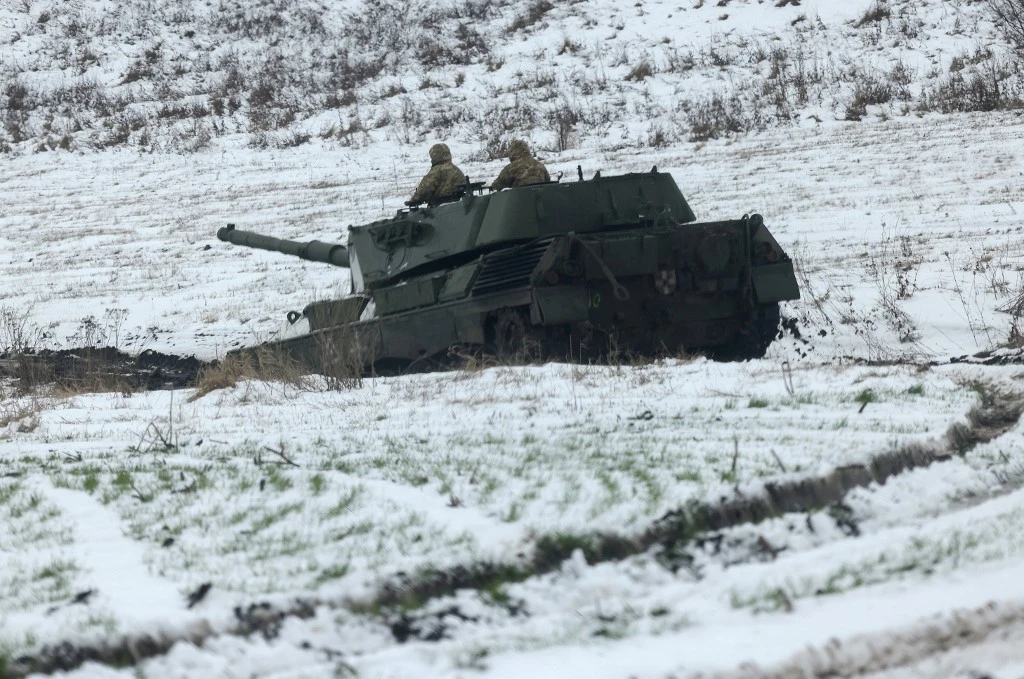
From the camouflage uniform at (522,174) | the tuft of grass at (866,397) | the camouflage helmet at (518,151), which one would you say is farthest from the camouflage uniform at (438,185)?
the tuft of grass at (866,397)

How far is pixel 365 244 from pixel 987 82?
14811 millimetres

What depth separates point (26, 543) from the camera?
4.38 m

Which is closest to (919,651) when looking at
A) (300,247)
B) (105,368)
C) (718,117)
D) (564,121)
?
(105,368)

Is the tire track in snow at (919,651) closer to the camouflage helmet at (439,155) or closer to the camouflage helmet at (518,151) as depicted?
the camouflage helmet at (518,151)

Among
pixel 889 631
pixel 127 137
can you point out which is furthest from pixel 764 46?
pixel 889 631

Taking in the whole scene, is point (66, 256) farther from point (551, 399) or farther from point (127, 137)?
point (551, 399)

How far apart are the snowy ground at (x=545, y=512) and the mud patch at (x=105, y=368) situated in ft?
2.23

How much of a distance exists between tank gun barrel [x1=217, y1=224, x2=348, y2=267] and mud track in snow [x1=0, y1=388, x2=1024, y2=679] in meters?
9.19

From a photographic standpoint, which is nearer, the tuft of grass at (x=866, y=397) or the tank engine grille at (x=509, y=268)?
the tuft of grass at (x=866, y=397)

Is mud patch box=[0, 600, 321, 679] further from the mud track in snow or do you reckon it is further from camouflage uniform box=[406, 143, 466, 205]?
camouflage uniform box=[406, 143, 466, 205]

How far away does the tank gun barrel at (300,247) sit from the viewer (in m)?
13.5

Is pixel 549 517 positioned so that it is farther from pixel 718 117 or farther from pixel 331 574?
pixel 718 117

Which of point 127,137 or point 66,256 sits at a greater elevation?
point 127,137

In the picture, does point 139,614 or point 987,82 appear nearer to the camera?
point 139,614
